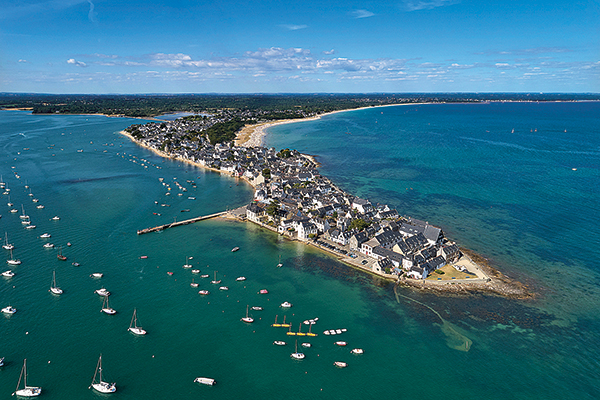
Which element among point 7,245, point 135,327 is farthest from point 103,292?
point 7,245

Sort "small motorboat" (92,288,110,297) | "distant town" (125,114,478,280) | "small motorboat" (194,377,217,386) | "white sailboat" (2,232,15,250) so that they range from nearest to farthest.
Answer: "small motorboat" (194,377,217,386)
"small motorboat" (92,288,110,297)
"distant town" (125,114,478,280)
"white sailboat" (2,232,15,250)

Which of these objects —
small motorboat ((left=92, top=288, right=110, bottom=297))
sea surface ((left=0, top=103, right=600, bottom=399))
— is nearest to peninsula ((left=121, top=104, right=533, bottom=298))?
sea surface ((left=0, top=103, right=600, bottom=399))

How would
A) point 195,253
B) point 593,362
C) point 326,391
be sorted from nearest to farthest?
point 326,391 → point 593,362 → point 195,253

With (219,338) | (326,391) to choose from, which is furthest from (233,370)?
(326,391)

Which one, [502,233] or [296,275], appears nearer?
[296,275]

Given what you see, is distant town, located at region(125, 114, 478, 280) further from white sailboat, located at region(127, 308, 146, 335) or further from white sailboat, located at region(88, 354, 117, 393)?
white sailboat, located at region(88, 354, 117, 393)

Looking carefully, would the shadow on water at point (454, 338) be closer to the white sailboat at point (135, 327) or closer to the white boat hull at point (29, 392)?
the white sailboat at point (135, 327)

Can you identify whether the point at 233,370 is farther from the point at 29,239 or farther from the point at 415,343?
the point at 29,239

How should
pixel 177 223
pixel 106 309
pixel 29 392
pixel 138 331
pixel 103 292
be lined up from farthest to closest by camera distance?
pixel 177 223
pixel 103 292
pixel 106 309
pixel 138 331
pixel 29 392

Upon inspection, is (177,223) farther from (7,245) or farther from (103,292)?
(7,245)

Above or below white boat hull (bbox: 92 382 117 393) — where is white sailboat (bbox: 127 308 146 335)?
above

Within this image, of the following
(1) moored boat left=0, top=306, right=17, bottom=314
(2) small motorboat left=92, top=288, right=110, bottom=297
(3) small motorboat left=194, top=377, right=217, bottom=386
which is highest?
(2) small motorboat left=92, top=288, right=110, bottom=297
